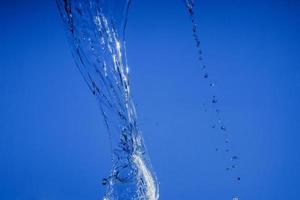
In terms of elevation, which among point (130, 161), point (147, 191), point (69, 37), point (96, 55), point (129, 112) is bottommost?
point (147, 191)

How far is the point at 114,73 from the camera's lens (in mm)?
2547

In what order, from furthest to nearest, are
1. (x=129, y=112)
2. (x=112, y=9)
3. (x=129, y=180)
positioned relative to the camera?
(x=129, y=180) → (x=129, y=112) → (x=112, y=9)

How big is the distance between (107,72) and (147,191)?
1025 millimetres

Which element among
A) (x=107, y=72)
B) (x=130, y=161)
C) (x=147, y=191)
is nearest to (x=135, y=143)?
(x=130, y=161)

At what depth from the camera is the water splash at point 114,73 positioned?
2398 mm

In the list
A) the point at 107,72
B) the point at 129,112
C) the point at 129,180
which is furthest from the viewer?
the point at 129,180

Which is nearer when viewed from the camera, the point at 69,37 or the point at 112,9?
the point at 112,9

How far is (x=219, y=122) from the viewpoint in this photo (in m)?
2.80

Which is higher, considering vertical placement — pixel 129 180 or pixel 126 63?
pixel 126 63

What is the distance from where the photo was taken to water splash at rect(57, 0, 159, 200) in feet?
7.87

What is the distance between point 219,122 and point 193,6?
3.15 feet

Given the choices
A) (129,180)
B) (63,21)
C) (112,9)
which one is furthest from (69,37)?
(129,180)

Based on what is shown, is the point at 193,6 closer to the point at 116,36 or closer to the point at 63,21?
the point at 116,36

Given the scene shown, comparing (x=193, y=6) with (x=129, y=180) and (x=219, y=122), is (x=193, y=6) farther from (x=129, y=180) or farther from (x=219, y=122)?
(x=129, y=180)
